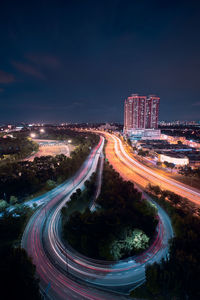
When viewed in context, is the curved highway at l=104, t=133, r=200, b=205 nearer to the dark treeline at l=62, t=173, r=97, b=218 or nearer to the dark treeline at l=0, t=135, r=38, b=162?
the dark treeline at l=62, t=173, r=97, b=218

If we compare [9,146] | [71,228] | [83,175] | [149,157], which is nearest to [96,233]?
[71,228]

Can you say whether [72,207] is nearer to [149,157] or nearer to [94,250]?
[94,250]

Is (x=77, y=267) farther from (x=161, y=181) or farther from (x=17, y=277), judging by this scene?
(x=161, y=181)

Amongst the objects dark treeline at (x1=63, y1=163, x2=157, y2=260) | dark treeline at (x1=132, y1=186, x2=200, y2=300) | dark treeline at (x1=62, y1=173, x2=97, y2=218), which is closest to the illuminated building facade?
dark treeline at (x1=62, y1=173, x2=97, y2=218)

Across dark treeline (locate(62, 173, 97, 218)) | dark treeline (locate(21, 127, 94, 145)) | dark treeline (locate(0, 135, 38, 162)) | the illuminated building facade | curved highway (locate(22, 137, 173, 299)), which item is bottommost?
curved highway (locate(22, 137, 173, 299))

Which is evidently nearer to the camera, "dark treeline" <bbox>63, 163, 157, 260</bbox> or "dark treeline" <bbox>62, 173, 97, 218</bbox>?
"dark treeline" <bbox>63, 163, 157, 260</bbox>

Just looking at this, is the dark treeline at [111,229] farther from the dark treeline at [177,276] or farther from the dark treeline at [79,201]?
the dark treeline at [79,201]

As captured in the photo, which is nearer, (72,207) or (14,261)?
(14,261)

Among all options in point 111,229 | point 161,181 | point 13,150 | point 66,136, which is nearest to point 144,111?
point 66,136
